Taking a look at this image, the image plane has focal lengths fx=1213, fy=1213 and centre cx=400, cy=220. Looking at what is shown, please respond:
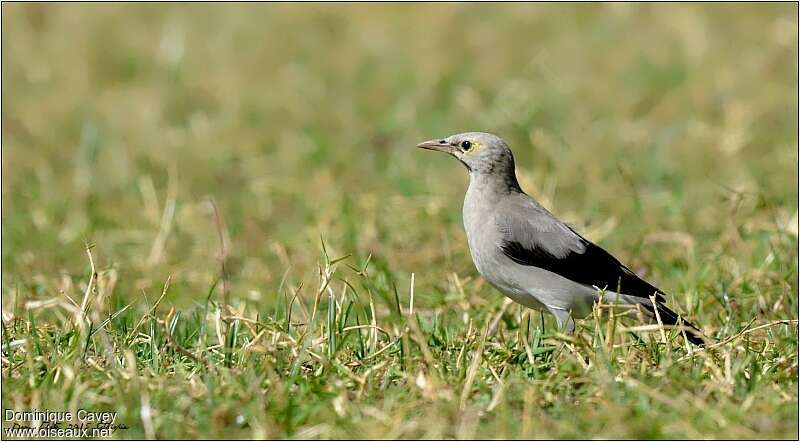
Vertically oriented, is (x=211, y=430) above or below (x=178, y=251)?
above

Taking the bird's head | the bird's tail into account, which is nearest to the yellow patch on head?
the bird's head

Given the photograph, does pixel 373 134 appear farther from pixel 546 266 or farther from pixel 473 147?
pixel 546 266

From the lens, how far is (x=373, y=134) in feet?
33.2

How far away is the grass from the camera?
427cm

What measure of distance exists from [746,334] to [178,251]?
Answer: 3851 millimetres

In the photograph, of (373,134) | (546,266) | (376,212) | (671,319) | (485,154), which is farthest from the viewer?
(373,134)

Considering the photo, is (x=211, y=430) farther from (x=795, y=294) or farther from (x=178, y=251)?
(x=178, y=251)

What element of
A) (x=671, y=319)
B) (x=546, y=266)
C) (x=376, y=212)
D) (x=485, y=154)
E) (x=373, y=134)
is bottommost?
(x=376, y=212)

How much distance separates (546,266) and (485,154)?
693mm

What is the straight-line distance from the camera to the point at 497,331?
18.6 feet

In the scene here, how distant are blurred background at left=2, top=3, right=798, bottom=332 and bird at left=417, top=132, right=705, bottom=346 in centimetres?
55

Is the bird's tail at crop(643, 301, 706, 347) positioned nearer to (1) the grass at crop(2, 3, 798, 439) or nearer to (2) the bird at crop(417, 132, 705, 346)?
(2) the bird at crop(417, 132, 705, 346)

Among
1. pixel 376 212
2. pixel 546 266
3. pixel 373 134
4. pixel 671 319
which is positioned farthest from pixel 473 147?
pixel 373 134

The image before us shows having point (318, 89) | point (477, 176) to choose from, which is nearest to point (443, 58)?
point (318, 89)
